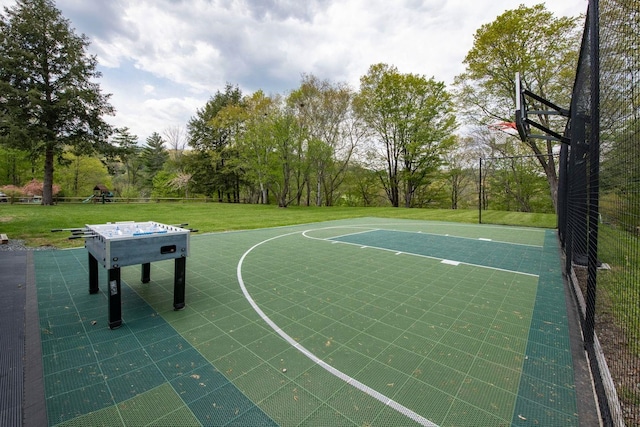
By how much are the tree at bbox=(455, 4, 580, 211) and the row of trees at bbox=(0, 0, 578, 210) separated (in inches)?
2.1

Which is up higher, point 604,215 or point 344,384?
point 604,215

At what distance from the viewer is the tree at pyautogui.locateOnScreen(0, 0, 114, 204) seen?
17.0 m

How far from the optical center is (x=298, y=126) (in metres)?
23.5

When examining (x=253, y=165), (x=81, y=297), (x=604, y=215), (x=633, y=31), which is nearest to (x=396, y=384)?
(x=604, y=215)

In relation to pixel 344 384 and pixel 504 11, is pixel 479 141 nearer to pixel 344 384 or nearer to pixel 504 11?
pixel 504 11

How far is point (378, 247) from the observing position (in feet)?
25.2

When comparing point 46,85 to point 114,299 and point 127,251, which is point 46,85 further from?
point 114,299

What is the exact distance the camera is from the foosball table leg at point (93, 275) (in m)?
4.00

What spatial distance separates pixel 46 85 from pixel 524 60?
30399 millimetres

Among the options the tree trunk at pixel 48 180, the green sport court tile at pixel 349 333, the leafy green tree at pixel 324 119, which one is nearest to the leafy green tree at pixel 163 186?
the tree trunk at pixel 48 180

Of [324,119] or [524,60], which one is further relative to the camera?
[324,119]

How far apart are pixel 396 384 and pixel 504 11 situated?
19633mm

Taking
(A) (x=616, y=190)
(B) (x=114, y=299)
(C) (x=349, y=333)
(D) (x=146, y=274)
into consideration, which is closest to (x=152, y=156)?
(D) (x=146, y=274)

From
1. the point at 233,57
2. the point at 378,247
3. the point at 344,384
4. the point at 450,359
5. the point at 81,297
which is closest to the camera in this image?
the point at 344,384
